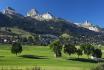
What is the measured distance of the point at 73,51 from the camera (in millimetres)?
191625

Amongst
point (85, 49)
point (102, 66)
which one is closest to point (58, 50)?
point (85, 49)

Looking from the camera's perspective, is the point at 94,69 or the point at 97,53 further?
the point at 97,53

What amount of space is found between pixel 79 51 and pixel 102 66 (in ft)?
398

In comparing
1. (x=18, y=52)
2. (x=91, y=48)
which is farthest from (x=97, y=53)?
(x=18, y=52)

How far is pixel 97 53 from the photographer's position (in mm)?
194375

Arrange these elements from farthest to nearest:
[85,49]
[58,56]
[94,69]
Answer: [85,49] → [58,56] → [94,69]

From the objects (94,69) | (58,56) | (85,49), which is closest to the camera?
(94,69)

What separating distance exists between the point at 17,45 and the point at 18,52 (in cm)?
538

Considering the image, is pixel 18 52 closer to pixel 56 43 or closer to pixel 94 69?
pixel 56 43

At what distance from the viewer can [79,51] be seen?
18962cm

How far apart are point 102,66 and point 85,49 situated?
12774cm

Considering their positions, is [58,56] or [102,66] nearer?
[102,66]

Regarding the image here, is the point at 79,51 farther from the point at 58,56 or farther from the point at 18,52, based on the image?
the point at 18,52

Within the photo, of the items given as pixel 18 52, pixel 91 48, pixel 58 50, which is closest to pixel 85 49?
pixel 91 48
